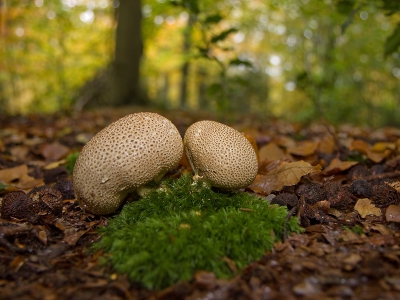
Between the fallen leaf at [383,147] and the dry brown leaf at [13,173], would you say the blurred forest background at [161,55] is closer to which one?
the fallen leaf at [383,147]

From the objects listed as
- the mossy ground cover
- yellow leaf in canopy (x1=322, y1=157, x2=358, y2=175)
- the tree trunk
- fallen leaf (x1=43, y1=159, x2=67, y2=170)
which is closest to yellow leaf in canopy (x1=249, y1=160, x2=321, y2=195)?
the mossy ground cover

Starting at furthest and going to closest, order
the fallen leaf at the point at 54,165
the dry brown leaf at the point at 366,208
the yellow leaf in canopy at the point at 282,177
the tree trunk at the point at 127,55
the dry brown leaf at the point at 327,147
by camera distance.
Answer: the tree trunk at the point at 127,55
the dry brown leaf at the point at 327,147
the fallen leaf at the point at 54,165
the yellow leaf in canopy at the point at 282,177
the dry brown leaf at the point at 366,208

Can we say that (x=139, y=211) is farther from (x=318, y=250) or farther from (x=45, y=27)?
(x=45, y=27)

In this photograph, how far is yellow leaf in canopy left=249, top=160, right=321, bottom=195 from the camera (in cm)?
268

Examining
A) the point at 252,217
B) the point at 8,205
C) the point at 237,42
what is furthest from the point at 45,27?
the point at 237,42

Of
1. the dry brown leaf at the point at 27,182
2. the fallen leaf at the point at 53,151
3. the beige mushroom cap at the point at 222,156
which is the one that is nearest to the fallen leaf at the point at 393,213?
the beige mushroom cap at the point at 222,156

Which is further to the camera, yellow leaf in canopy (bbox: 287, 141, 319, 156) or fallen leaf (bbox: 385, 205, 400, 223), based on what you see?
yellow leaf in canopy (bbox: 287, 141, 319, 156)

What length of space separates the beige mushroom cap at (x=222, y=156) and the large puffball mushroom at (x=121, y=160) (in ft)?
0.63

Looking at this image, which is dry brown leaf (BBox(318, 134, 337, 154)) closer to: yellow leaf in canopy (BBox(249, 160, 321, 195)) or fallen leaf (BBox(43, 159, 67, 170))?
yellow leaf in canopy (BBox(249, 160, 321, 195))

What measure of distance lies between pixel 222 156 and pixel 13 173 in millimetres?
2208

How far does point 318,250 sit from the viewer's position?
2.00 m

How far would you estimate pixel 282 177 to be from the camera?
2.78m

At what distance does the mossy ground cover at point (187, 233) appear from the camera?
6.12 feet

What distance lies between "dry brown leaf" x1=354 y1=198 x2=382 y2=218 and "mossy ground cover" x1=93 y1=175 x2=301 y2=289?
0.57m
